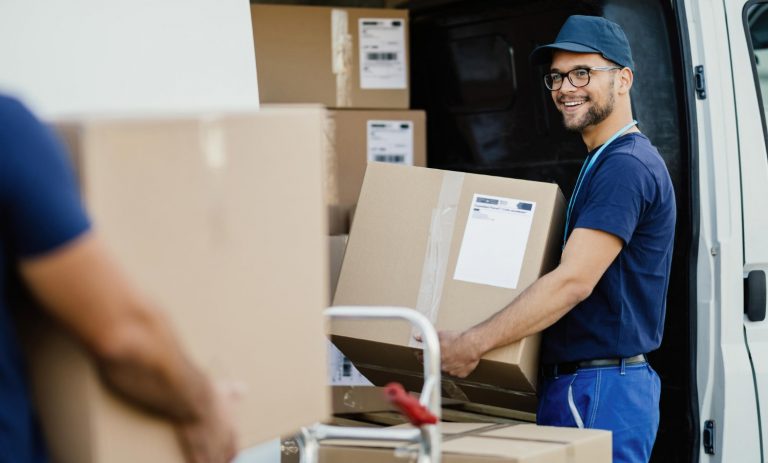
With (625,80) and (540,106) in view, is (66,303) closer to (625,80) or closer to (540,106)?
(625,80)

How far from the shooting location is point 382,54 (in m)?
3.70

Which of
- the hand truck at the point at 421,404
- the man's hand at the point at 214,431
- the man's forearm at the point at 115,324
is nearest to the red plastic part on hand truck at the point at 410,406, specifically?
the hand truck at the point at 421,404

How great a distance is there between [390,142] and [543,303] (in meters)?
1.36

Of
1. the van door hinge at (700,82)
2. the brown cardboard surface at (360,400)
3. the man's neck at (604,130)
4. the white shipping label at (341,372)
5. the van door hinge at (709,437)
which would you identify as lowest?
the van door hinge at (709,437)

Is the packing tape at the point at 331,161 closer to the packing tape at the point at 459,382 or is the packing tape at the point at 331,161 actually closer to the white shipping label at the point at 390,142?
the white shipping label at the point at 390,142

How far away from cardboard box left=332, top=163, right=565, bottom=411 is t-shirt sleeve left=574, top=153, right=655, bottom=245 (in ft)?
0.28

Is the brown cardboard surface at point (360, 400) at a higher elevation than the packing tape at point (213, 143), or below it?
below

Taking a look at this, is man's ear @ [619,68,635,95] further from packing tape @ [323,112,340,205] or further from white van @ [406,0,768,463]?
packing tape @ [323,112,340,205]

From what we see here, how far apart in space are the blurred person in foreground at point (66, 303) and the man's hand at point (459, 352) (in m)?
1.03

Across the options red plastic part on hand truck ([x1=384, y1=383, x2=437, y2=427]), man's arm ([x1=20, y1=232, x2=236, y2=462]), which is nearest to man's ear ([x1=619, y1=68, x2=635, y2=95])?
red plastic part on hand truck ([x1=384, y1=383, x2=437, y2=427])

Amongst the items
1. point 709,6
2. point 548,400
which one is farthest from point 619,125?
point 548,400

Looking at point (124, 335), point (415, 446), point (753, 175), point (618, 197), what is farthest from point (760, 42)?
point (124, 335)

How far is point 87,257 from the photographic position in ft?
4.13

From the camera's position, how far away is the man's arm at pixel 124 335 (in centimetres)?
126
